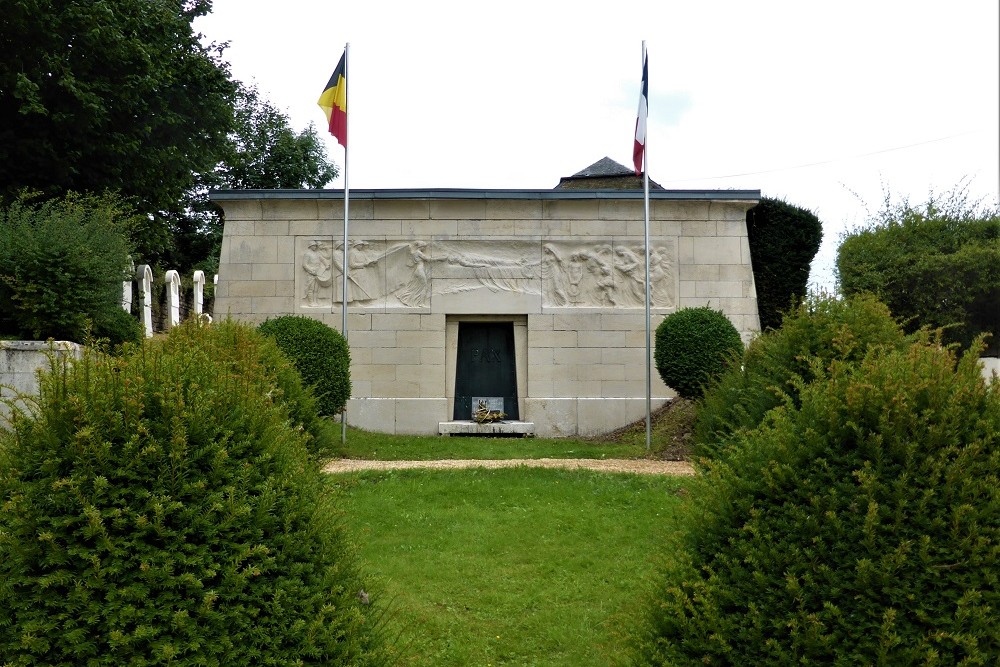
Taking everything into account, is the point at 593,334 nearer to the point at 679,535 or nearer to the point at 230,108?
the point at 230,108

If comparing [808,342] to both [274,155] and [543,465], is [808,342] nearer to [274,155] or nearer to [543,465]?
[543,465]

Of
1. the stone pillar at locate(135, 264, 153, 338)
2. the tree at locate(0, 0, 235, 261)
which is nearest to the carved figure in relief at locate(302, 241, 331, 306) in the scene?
the stone pillar at locate(135, 264, 153, 338)

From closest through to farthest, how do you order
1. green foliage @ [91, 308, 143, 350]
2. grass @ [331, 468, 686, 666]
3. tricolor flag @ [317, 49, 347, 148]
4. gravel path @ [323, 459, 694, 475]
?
grass @ [331, 468, 686, 666] → gravel path @ [323, 459, 694, 475] → green foliage @ [91, 308, 143, 350] → tricolor flag @ [317, 49, 347, 148]

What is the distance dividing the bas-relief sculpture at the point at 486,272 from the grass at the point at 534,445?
244 cm

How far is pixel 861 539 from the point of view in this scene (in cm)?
282

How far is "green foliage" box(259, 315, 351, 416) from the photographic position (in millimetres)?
12898

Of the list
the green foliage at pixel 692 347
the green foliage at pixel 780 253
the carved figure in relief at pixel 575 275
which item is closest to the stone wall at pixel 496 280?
the carved figure in relief at pixel 575 275

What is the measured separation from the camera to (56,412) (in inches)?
109

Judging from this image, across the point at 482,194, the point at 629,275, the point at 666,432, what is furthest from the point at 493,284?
the point at 666,432

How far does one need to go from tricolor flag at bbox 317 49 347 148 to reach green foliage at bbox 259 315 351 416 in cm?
326

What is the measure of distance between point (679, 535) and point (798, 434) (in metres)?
0.64

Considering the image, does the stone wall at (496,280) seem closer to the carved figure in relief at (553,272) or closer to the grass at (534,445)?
the carved figure in relief at (553,272)

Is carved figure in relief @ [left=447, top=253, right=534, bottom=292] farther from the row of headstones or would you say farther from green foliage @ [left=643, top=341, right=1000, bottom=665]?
green foliage @ [left=643, top=341, right=1000, bottom=665]

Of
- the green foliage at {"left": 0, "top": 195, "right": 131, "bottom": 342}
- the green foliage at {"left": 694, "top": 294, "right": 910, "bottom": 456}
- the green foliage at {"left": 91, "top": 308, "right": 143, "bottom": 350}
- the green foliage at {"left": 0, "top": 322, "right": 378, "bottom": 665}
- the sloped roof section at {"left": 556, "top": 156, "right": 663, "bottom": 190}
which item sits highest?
the sloped roof section at {"left": 556, "top": 156, "right": 663, "bottom": 190}
